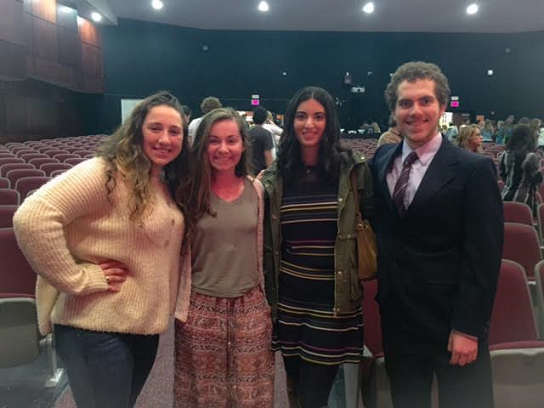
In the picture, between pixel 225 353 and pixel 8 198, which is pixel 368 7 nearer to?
pixel 8 198

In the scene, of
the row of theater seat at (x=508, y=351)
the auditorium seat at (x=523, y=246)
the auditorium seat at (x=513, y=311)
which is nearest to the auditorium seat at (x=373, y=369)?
the row of theater seat at (x=508, y=351)

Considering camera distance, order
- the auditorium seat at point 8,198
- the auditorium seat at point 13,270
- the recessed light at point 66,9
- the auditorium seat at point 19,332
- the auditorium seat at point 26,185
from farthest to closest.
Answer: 1. the recessed light at point 66,9
2. the auditorium seat at point 26,185
3. the auditorium seat at point 8,198
4. the auditorium seat at point 13,270
5. the auditorium seat at point 19,332

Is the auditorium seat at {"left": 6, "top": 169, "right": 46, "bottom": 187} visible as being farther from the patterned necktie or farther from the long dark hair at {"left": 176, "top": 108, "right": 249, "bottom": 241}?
the patterned necktie

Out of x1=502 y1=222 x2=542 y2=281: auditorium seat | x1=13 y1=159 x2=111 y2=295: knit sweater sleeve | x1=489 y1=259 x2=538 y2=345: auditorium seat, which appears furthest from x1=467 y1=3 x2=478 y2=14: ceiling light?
x1=13 y1=159 x2=111 y2=295: knit sweater sleeve

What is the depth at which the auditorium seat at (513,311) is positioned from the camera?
1.99m

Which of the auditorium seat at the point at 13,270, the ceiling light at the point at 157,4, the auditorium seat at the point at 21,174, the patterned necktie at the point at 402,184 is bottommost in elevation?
the auditorium seat at the point at 13,270

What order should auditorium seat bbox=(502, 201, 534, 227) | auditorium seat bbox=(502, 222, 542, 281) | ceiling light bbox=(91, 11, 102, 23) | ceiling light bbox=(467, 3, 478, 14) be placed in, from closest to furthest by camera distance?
auditorium seat bbox=(502, 222, 542, 281) < auditorium seat bbox=(502, 201, 534, 227) < ceiling light bbox=(467, 3, 478, 14) < ceiling light bbox=(91, 11, 102, 23)

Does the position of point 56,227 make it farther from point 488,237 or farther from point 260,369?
point 488,237

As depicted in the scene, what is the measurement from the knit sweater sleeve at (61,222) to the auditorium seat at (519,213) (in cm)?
291

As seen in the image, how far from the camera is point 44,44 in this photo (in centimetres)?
1323

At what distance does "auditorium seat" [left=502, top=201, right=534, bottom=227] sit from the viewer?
3.24m

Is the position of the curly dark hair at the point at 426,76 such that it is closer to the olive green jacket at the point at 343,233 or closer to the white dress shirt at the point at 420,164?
the white dress shirt at the point at 420,164

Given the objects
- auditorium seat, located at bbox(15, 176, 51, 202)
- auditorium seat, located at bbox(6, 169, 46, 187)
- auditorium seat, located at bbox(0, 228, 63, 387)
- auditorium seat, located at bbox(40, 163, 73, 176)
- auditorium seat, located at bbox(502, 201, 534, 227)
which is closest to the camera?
auditorium seat, located at bbox(0, 228, 63, 387)

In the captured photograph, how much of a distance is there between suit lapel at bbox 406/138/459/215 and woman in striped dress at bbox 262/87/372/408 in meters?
0.28
